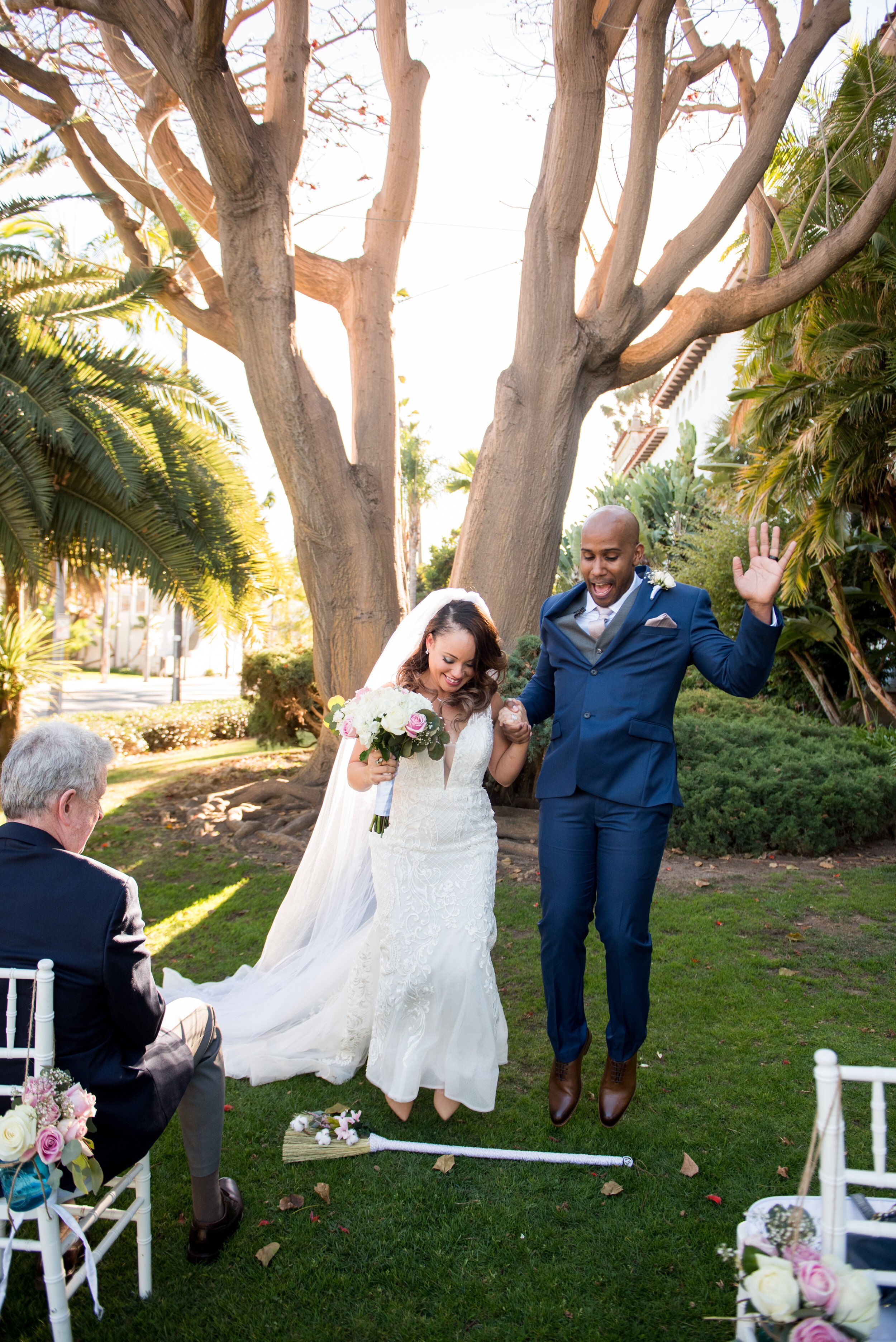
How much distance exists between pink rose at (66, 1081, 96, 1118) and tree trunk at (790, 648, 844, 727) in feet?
39.3

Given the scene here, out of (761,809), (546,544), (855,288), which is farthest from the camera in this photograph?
(855,288)

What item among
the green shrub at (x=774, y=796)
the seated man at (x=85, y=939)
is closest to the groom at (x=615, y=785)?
the seated man at (x=85, y=939)

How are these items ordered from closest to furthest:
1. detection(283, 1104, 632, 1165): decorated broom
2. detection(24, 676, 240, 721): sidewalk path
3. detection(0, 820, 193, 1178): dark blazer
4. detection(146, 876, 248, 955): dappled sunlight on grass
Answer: detection(0, 820, 193, 1178): dark blazer, detection(283, 1104, 632, 1165): decorated broom, detection(146, 876, 248, 955): dappled sunlight on grass, detection(24, 676, 240, 721): sidewalk path

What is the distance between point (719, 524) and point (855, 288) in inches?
177

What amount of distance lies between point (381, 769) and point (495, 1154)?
1.52 metres

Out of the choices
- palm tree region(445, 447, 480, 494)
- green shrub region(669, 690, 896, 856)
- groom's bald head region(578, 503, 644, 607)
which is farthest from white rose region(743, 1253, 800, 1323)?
palm tree region(445, 447, 480, 494)

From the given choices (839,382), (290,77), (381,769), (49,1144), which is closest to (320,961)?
(381,769)

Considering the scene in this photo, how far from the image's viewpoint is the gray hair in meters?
2.44

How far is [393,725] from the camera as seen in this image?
3480 millimetres

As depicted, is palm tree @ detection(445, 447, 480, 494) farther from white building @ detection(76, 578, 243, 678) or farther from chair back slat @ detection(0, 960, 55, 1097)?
chair back slat @ detection(0, 960, 55, 1097)

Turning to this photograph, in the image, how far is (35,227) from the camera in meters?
10.8

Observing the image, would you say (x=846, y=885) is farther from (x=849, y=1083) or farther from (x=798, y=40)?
(x=798, y=40)

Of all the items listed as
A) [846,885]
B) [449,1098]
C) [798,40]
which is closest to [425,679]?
[449,1098]

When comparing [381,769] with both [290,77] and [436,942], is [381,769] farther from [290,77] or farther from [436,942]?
[290,77]
